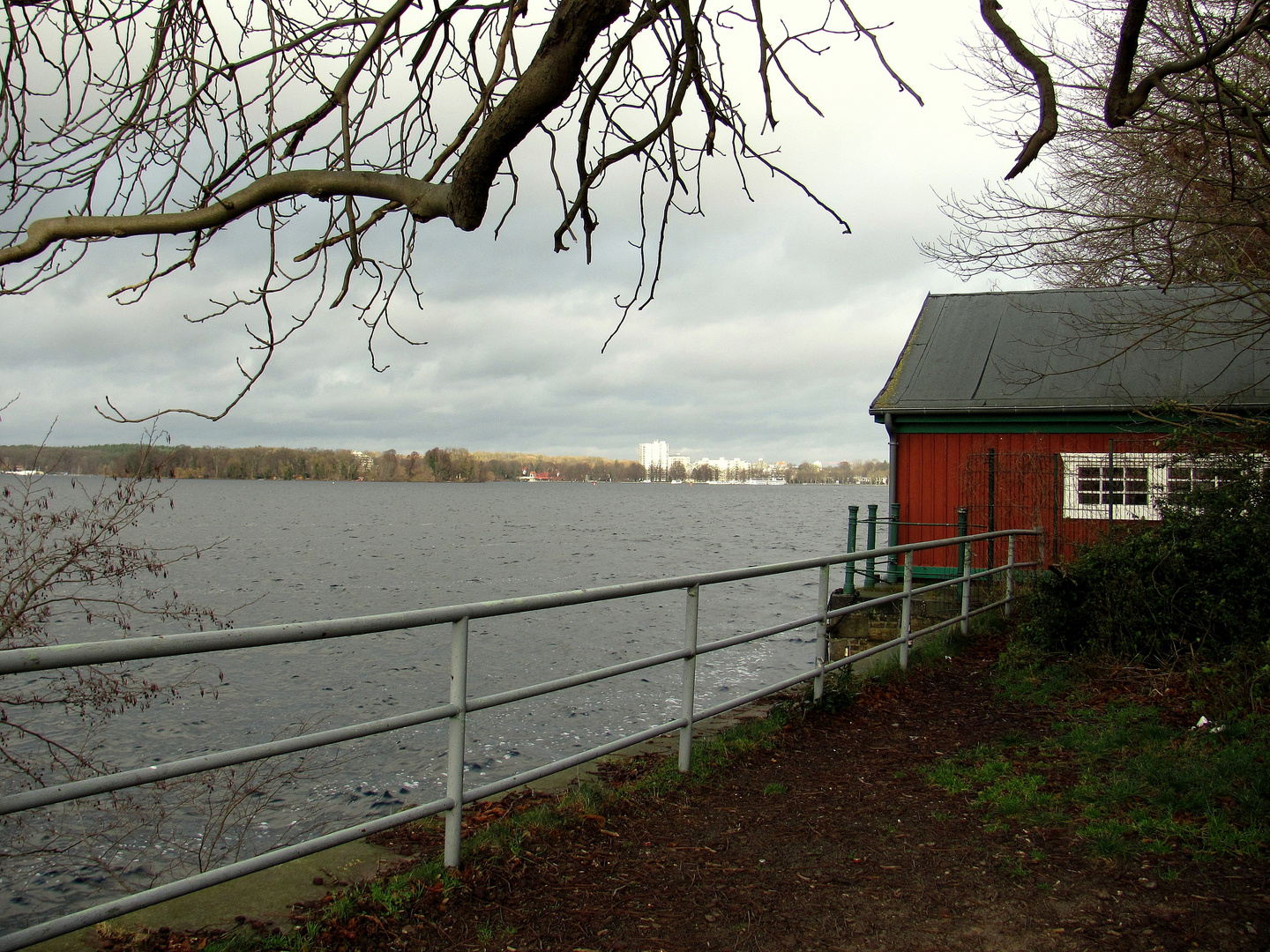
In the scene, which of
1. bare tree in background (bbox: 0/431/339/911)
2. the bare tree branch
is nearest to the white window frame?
bare tree in background (bbox: 0/431/339/911)

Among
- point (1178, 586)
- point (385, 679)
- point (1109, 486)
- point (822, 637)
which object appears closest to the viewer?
point (822, 637)

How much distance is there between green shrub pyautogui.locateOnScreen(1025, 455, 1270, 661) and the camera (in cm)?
716

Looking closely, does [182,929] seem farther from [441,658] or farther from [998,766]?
[441,658]

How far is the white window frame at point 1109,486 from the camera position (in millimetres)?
14086

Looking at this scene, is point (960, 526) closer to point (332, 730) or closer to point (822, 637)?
point (822, 637)

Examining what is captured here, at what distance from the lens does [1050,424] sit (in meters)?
14.9

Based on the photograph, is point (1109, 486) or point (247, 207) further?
point (1109, 486)

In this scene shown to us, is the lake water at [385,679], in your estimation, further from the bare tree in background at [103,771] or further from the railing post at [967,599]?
the railing post at [967,599]

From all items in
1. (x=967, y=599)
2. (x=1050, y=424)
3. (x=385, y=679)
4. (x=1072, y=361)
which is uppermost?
(x=1072, y=361)

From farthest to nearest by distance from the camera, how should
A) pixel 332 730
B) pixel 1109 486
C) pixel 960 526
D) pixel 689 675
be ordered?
1. pixel 1109 486
2. pixel 960 526
3. pixel 689 675
4. pixel 332 730

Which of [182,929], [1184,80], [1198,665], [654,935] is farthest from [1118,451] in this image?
[182,929]

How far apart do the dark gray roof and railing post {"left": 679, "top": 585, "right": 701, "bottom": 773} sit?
1070 centimetres

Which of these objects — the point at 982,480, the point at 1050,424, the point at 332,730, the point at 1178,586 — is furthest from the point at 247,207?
the point at 1050,424

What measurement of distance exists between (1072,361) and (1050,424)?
2024 mm
